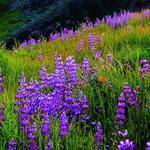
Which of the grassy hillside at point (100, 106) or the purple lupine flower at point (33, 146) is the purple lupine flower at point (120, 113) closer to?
the grassy hillside at point (100, 106)

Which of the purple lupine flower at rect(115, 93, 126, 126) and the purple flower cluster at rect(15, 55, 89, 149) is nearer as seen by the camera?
the purple flower cluster at rect(15, 55, 89, 149)

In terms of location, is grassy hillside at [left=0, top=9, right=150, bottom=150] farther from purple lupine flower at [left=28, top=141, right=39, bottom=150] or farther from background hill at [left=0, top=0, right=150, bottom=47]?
background hill at [left=0, top=0, right=150, bottom=47]

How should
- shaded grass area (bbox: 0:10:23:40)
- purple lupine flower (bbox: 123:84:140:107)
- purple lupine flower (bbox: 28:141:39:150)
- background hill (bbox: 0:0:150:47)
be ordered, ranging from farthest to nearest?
1. shaded grass area (bbox: 0:10:23:40)
2. background hill (bbox: 0:0:150:47)
3. purple lupine flower (bbox: 123:84:140:107)
4. purple lupine flower (bbox: 28:141:39:150)

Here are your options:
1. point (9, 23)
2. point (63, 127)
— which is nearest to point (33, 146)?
point (63, 127)

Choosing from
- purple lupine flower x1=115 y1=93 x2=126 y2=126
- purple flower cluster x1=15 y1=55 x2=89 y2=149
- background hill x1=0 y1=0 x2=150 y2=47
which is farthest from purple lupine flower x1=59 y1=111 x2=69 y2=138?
background hill x1=0 y1=0 x2=150 y2=47

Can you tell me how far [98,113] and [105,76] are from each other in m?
0.60

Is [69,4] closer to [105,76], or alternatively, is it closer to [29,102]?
[105,76]

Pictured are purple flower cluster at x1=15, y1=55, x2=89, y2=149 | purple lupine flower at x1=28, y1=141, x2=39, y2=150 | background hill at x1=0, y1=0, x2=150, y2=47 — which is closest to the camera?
purple lupine flower at x1=28, y1=141, x2=39, y2=150

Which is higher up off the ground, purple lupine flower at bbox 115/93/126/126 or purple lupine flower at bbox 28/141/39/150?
purple lupine flower at bbox 115/93/126/126

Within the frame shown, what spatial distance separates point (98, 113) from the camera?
4.29m

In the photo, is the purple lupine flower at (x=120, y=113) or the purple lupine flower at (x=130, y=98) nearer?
the purple lupine flower at (x=120, y=113)

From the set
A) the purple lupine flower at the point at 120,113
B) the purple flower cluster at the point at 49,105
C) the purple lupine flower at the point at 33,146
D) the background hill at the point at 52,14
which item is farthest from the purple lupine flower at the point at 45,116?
the background hill at the point at 52,14

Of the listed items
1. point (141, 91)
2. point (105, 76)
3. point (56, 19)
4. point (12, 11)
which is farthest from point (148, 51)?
point (12, 11)

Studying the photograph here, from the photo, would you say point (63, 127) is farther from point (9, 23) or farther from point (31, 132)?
point (9, 23)
